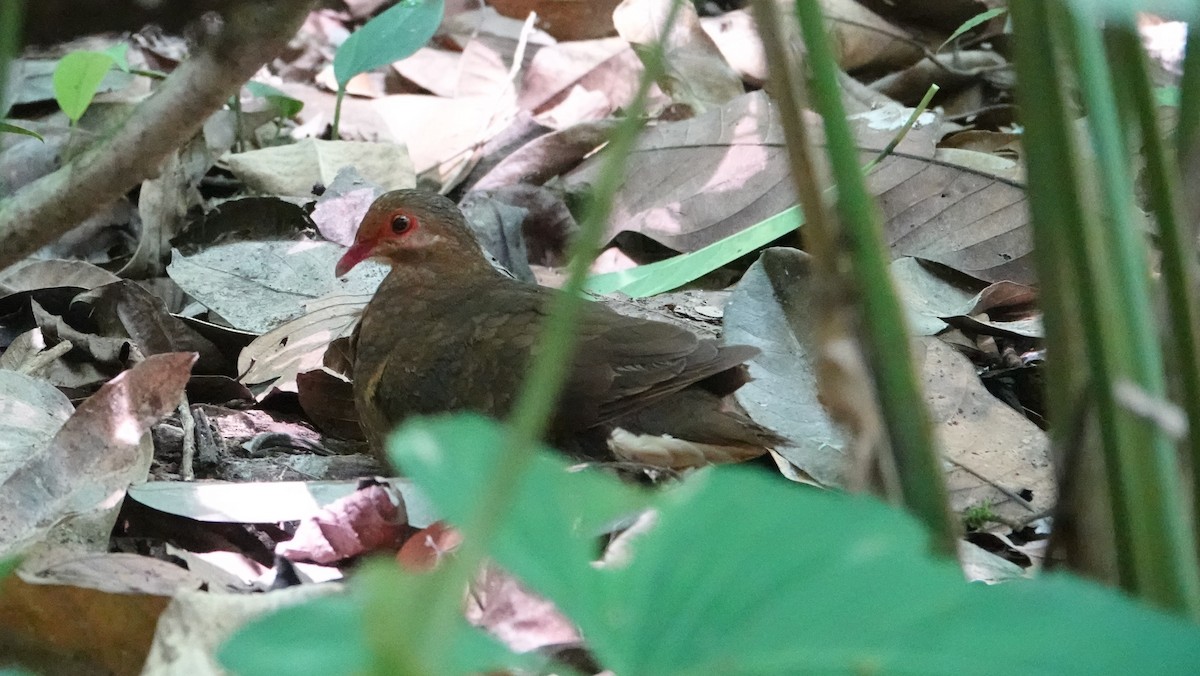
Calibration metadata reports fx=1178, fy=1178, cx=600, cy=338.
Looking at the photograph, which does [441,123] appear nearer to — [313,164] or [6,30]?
[313,164]

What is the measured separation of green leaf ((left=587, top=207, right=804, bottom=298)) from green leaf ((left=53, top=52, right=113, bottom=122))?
156 cm

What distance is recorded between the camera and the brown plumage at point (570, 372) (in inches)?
100

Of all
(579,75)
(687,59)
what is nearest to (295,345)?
(687,59)

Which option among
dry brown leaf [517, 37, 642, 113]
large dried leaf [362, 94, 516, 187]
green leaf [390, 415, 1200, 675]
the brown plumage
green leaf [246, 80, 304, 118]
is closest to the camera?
green leaf [390, 415, 1200, 675]

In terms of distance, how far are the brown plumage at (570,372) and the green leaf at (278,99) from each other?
1.76m

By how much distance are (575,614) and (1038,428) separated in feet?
6.71

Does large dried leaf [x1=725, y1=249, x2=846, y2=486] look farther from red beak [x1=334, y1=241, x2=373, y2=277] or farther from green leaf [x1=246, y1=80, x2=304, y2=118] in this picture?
green leaf [x1=246, y1=80, x2=304, y2=118]

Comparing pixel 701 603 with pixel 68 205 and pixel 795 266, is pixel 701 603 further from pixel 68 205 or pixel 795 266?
pixel 795 266

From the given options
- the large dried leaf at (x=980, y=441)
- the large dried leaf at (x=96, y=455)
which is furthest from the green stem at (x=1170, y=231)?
the large dried leaf at (x=96, y=455)

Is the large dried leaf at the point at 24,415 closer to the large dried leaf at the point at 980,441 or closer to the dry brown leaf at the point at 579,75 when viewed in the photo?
the large dried leaf at the point at 980,441

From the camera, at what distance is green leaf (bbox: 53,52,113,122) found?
3.35 m

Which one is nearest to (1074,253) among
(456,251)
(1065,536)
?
(1065,536)

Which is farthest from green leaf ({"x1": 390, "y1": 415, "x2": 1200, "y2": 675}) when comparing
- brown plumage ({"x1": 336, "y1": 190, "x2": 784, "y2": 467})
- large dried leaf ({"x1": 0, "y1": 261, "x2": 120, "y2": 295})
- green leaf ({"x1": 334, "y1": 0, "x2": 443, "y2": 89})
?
green leaf ({"x1": 334, "y1": 0, "x2": 443, "y2": 89})

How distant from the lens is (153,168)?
70.6 inches
